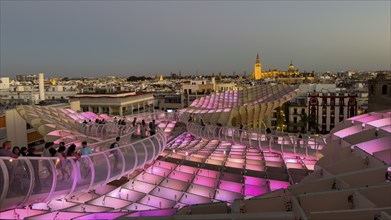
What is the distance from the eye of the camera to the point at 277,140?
15.7 meters

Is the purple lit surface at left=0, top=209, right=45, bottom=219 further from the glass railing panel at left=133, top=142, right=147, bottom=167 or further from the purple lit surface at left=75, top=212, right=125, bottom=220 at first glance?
the glass railing panel at left=133, top=142, right=147, bottom=167

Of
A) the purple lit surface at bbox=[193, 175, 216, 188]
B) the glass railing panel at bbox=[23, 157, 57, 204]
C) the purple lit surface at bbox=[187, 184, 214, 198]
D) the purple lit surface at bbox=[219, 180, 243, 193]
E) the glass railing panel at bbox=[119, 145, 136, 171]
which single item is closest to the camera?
the glass railing panel at bbox=[23, 157, 57, 204]

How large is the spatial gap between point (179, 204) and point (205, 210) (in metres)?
3.66

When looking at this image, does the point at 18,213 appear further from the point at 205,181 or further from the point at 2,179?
the point at 205,181

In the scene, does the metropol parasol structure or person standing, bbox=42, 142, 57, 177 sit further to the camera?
person standing, bbox=42, 142, 57, 177

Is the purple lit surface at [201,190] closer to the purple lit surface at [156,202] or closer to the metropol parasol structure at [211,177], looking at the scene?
the metropol parasol structure at [211,177]

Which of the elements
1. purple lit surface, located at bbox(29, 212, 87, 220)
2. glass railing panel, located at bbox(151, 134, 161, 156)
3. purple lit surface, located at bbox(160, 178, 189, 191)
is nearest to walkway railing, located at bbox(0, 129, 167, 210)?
purple lit surface, located at bbox(29, 212, 87, 220)

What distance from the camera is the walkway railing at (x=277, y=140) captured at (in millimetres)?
14711

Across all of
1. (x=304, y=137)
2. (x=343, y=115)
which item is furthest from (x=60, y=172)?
(x=343, y=115)

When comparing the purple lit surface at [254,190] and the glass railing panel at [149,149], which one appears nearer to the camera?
the glass railing panel at [149,149]

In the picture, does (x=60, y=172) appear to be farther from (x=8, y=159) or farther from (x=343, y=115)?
(x=343, y=115)

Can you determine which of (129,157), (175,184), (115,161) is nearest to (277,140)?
(175,184)

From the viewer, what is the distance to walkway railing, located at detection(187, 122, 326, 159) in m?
14.7

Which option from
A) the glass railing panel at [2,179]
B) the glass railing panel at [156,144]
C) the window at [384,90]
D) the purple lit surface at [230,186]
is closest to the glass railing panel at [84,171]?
the glass railing panel at [2,179]
